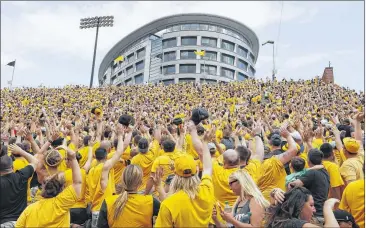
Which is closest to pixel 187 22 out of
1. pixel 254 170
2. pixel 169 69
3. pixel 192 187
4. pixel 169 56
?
pixel 169 56

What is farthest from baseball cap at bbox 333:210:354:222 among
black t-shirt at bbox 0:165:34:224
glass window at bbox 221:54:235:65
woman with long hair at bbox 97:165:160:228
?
glass window at bbox 221:54:235:65

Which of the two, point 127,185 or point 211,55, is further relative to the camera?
point 211,55

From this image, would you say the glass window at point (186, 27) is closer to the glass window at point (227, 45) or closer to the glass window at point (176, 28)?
the glass window at point (176, 28)

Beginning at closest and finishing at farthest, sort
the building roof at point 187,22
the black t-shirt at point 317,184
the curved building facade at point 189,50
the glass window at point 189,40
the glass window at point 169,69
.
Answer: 1. the black t-shirt at point 317,184
2. the curved building facade at point 189,50
3. the glass window at point 169,69
4. the glass window at point 189,40
5. the building roof at point 187,22

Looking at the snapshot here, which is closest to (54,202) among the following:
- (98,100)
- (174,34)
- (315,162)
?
(315,162)

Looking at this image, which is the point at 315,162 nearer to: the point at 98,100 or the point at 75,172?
the point at 75,172

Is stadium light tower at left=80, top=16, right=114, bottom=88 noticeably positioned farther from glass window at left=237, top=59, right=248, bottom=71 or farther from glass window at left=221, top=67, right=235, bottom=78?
glass window at left=237, top=59, right=248, bottom=71

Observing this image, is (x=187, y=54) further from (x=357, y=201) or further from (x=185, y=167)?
(x=185, y=167)

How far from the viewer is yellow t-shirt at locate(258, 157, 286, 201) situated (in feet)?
16.7

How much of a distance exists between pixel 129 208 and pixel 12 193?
5.23 ft

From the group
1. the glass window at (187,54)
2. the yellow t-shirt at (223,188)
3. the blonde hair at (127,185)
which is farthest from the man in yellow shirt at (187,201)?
the glass window at (187,54)

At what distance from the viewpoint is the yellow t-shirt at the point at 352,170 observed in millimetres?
5203

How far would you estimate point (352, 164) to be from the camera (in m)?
5.28

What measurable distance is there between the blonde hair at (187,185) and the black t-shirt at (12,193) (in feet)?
6.67
